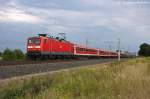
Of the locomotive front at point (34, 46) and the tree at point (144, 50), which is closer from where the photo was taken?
the locomotive front at point (34, 46)

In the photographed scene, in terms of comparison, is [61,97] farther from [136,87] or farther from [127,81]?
[127,81]

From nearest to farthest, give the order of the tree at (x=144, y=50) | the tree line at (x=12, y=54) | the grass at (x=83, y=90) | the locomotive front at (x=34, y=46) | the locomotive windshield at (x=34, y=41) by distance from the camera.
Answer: the grass at (x=83, y=90), the locomotive front at (x=34, y=46), the locomotive windshield at (x=34, y=41), the tree line at (x=12, y=54), the tree at (x=144, y=50)

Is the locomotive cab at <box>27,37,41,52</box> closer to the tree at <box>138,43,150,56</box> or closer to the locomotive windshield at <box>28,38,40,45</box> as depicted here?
the locomotive windshield at <box>28,38,40,45</box>

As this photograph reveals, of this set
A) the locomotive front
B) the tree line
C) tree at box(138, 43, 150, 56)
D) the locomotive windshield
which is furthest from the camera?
tree at box(138, 43, 150, 56)

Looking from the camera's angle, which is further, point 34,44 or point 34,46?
point 34,44

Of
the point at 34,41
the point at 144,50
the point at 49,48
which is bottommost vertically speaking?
the point at 144,50

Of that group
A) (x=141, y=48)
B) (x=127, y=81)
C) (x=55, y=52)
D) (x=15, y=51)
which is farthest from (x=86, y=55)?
(x=141, y=48)

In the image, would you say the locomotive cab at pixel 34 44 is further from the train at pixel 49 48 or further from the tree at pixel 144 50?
the tree at pixel 144 50

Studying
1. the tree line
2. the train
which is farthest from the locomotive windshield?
the tree line

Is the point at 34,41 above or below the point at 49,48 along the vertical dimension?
above

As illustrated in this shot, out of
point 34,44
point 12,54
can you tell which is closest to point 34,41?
point 34,44

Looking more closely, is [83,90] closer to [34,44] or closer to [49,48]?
[34,44]

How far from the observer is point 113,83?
1580cm

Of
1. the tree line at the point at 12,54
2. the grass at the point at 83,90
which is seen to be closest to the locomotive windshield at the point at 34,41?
the tree line at the point at 12,54
